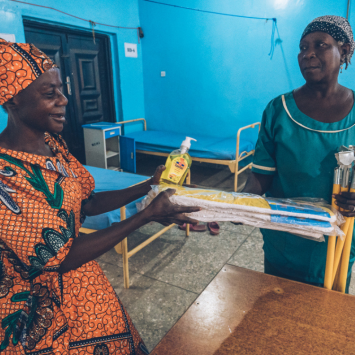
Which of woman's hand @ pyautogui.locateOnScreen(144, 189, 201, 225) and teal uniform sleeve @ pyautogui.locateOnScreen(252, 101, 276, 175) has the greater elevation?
teal uniform sleeve @ pyautogui.locateOnScreen(252, 101, 276, 175)

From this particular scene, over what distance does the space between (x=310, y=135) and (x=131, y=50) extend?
5.57 meters

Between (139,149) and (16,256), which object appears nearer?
(16,256)

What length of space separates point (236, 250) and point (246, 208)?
7.09 ft

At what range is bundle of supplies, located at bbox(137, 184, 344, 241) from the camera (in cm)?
83

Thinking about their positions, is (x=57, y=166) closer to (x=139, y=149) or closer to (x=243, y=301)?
(x=243, y=301)

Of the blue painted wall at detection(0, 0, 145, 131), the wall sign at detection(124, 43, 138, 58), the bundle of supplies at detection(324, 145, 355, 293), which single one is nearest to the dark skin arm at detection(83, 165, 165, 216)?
the bundle of supplies at detection(324, 145, 355, 293)

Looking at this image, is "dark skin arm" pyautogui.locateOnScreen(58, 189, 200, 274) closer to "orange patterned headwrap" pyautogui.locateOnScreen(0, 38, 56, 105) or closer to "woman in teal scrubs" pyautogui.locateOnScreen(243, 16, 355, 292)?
"woman in teal scrubs" pyautogui.locateOnScreen(243, 16, 355, 292)

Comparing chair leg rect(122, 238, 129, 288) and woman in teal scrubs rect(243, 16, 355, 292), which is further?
chair leg rect(122, 238, 129, 288)

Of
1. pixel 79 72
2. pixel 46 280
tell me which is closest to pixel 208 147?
pixel 79 72

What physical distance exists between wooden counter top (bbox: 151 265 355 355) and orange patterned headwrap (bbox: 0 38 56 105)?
828 mm

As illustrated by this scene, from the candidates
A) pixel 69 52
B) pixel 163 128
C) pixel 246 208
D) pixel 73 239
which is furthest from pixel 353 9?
pixel 73 239

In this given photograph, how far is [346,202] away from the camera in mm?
828

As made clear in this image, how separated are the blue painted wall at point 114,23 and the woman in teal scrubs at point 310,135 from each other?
12.4 ft

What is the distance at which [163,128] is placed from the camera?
6254 mm
